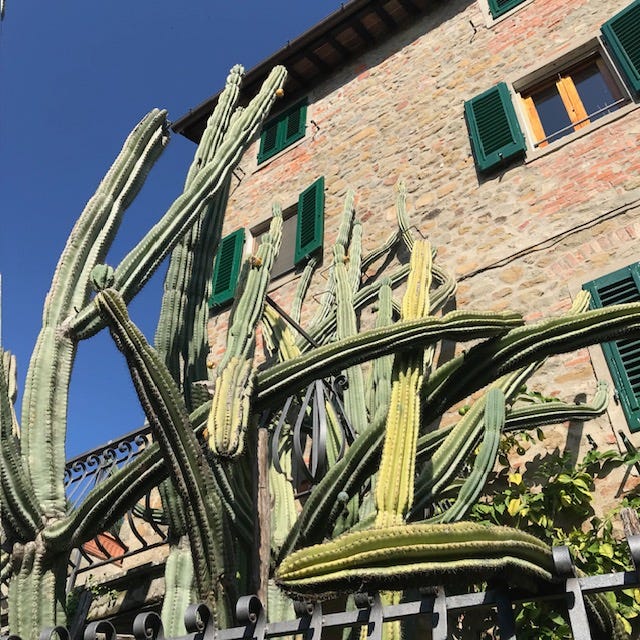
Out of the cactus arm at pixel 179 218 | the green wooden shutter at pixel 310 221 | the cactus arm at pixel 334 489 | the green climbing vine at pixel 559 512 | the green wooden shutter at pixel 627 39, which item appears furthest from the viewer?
the green wooden shutter at pixel 310 221

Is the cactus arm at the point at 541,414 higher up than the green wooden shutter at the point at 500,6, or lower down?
lower down

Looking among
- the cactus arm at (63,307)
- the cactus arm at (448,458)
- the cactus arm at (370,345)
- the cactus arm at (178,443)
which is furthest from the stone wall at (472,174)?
the cactus arm at (63,307)

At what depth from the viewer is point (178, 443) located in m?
2.39

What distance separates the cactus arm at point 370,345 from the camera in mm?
2625

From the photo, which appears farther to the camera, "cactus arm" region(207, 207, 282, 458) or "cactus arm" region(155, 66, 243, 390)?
"cactus arm" region(155, 66, 243, 390)

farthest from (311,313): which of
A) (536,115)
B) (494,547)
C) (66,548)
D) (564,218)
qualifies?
(494,547)

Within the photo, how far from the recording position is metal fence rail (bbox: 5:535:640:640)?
1.47m

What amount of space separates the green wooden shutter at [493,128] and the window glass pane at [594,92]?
2.26 feet

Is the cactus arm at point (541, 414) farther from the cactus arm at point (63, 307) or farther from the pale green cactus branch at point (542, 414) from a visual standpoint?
the cactus arm at point (63, 307)

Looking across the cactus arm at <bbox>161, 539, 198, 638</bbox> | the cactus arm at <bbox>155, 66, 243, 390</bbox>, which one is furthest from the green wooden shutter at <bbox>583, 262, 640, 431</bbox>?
the cactus arm at <bbox>161, 539, 198, 638</bbox>

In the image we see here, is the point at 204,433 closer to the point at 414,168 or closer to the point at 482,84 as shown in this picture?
the point at 414,168

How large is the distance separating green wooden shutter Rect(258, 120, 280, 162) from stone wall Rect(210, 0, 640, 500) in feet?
0.72

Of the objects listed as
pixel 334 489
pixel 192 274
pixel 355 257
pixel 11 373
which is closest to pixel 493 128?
pixel 355 257

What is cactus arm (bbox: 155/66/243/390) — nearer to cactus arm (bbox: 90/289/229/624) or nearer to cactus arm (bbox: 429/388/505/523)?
cactus arm (bbox: 90/289/229/624)
